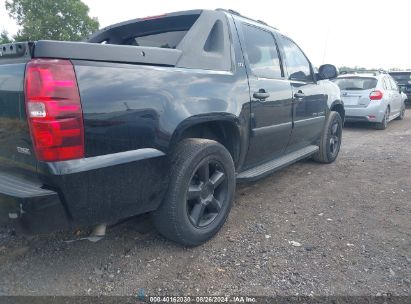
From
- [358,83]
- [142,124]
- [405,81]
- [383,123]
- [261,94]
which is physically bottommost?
[383,123]

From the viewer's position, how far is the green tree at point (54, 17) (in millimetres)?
31547

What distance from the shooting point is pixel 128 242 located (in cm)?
278

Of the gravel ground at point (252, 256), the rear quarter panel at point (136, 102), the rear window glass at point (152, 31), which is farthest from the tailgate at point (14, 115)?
the rear window glass at point (152, 31)

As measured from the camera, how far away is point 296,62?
4.32m

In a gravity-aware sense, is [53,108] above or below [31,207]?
above

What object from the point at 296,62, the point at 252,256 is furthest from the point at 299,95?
the point at 252,256

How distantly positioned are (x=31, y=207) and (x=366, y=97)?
852 centimetres

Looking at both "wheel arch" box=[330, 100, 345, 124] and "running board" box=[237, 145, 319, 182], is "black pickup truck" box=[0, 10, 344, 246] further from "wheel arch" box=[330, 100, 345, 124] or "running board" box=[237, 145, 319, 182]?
"wheel arch" box=[330, 100, 345, 124]

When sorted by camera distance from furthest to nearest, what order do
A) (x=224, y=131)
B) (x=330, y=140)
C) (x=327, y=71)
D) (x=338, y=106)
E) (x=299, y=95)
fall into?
(x=338, y=106) < (x=330, y=140) < (x=327, y=71) < (x=299, y=95) < (x=224, y=131)

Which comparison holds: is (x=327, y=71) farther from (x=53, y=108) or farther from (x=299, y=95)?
(x=53, y=108)

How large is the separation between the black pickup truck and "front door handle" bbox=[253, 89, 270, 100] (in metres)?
0.02

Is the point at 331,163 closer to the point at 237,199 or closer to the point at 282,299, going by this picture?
the point at 237,199

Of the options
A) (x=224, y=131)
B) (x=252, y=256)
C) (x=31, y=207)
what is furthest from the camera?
(x=224, y=131)

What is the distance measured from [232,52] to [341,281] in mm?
2054
